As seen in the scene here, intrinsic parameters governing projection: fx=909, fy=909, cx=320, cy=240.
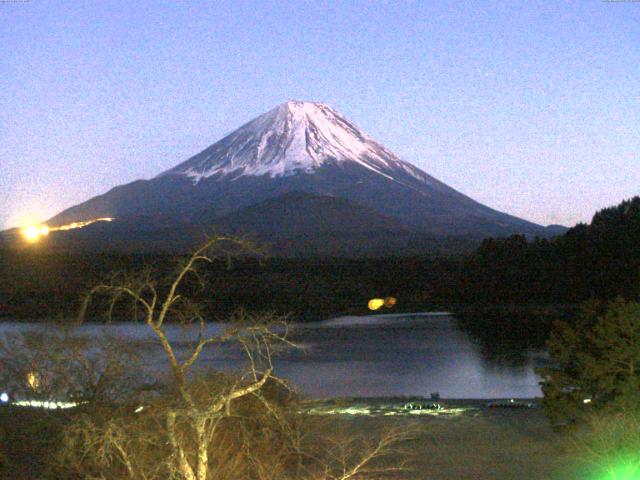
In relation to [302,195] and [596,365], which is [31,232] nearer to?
[596,365]

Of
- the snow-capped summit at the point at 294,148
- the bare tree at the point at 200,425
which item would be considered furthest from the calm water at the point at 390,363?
the snow-capped summit at the point at 294,148

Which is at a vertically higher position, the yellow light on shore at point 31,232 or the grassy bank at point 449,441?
the yellow light on shore at point 31,232

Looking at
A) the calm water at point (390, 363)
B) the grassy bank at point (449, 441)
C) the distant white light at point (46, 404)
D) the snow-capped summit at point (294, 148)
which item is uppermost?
the snow-capped summit at point (294, 148)

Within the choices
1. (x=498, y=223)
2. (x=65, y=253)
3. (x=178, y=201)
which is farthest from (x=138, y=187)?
(x=65, y=253)

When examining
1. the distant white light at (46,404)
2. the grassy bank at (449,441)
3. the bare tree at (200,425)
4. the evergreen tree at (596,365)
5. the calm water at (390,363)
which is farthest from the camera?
the calm water at (390,363)

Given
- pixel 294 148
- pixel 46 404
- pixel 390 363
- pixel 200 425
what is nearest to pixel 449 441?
pixel 46 404

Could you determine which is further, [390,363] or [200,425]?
[390,363]

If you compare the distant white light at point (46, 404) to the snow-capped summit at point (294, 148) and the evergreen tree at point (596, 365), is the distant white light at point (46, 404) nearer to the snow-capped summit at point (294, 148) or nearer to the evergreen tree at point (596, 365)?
the evergreen tree at point (596, 365)

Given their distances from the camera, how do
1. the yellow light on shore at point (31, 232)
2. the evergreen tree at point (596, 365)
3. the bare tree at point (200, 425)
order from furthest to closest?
the evergreen tree at point (596, 365) → the yellow light on shore at point (31, 232) → the bare tree at point (200, 425)

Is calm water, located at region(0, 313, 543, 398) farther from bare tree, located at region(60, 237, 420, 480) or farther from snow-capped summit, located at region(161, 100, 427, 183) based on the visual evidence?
snow-capped summit, located at region(161, 100, 427, 183)
